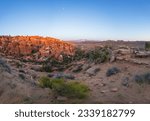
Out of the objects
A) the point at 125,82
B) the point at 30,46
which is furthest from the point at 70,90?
the point at 30,46

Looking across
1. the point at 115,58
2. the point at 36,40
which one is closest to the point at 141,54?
the point at 115,58

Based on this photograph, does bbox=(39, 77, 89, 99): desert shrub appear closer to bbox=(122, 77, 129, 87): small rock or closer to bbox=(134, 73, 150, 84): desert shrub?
bbox=(122, 77, 129, 87): small rock

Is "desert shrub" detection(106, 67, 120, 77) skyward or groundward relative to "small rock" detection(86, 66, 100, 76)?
skyward

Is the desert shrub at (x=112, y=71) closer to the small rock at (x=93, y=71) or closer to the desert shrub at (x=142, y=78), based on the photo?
the small rock at (x=93, y=71)

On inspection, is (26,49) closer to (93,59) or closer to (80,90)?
(93,59)

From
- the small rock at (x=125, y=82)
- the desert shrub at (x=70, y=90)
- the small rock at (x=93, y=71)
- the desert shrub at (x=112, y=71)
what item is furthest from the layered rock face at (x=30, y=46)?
the desert shrub at (x=70, y=90)

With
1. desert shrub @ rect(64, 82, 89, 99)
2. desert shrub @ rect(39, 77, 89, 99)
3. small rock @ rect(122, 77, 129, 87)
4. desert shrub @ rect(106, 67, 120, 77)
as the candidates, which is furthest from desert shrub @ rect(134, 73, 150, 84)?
desert shrub @ rect(64, 82, 89, 99)
